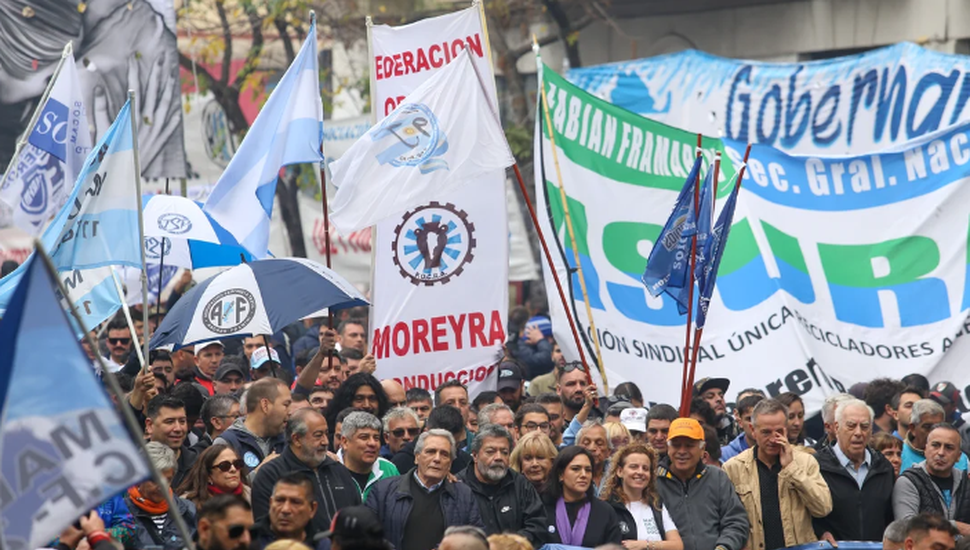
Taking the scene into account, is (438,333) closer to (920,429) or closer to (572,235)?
(572,235)

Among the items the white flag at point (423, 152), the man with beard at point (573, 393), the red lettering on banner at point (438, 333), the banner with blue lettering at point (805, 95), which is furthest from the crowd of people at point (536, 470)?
the banner with blue lettering at point (805, 95)

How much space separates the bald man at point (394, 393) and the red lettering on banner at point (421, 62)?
2401 millimetres

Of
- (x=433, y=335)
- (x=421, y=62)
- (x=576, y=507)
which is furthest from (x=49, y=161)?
(x=576, y=507)

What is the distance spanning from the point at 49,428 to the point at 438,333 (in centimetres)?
623

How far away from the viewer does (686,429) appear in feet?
27.7

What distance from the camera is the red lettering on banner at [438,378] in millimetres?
10930

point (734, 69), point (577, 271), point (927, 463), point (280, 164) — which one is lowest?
point (927, 463)

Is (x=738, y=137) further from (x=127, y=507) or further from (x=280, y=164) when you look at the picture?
(x=127, y=507)

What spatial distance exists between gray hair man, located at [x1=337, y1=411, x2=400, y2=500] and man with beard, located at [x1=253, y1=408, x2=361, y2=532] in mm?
377

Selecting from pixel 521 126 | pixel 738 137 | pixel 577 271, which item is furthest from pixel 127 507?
pixel 521 126

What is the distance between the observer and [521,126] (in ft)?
66.3

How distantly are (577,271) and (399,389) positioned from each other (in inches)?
78.6

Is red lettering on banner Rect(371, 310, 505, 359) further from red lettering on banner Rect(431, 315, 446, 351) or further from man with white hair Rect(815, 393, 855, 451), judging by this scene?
man with white hair Rect(815, 393, 855, 451)

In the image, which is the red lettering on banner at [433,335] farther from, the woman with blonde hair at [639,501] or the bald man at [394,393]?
the woman with blonde hair at [639,501]
